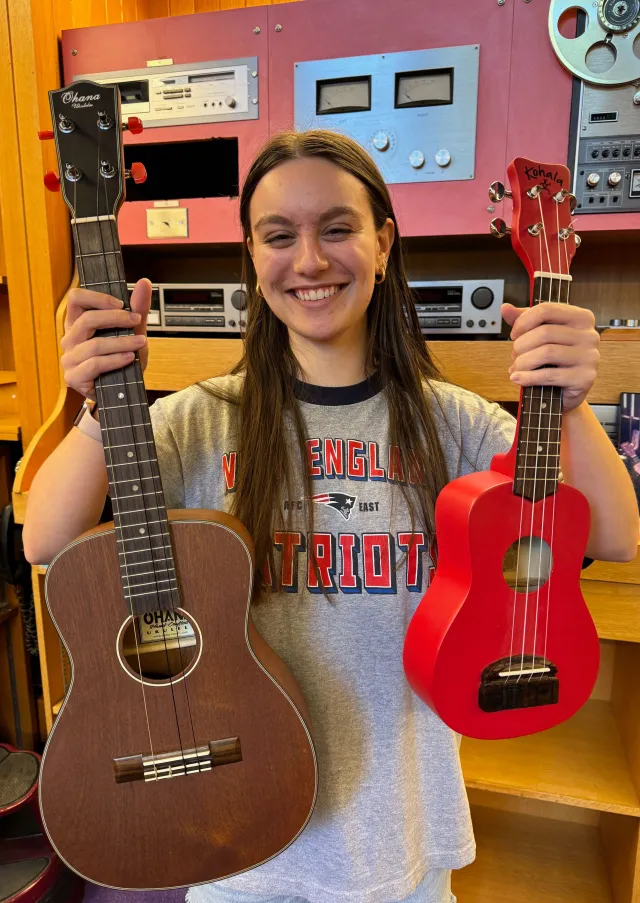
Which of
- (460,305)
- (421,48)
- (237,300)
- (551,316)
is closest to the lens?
(551,316)

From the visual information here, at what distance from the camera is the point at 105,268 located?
Answer: 677 mm

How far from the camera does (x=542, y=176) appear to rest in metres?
0.69

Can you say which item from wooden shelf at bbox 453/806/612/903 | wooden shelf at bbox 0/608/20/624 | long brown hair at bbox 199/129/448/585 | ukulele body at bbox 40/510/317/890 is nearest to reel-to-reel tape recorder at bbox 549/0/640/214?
long brown hair at bbox 199/129/448/585

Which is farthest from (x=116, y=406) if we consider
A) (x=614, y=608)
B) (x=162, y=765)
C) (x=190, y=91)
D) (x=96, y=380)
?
(x=190, y=91)

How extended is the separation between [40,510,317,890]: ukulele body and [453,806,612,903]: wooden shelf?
1179 mm

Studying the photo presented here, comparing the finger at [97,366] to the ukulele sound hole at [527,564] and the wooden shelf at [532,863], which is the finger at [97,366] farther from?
the wooden shelf at [532,863]

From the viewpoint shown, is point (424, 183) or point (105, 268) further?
point (424, 183)

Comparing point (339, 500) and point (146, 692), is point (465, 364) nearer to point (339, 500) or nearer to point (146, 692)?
point (339, 500)

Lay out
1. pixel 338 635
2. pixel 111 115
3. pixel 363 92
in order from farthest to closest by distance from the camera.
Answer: pixel 363 92 → pixel 338 635 → pixel 111 115

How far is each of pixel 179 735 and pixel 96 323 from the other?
1.64 feet

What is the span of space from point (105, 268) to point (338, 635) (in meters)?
0.57

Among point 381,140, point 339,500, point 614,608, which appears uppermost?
point 381,140

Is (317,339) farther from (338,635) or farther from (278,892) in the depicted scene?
(278,892)

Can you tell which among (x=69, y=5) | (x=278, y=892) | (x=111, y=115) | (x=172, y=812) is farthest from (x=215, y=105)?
(x=278, y=892)
